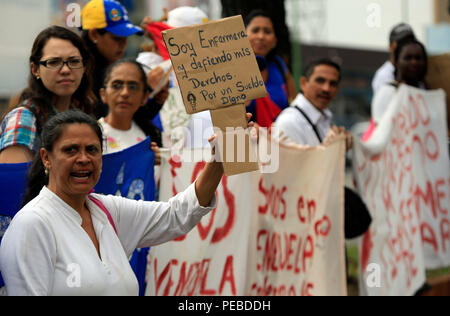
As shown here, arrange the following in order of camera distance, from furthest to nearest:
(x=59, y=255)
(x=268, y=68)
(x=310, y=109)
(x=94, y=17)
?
(x=268, y=68) < (x=310, y=109) < (x=94, y=17) < (x=59, y=255)

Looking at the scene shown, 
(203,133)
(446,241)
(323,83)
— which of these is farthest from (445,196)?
(203,133)

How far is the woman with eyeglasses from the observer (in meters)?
4.17

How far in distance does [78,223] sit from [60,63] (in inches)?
54.2

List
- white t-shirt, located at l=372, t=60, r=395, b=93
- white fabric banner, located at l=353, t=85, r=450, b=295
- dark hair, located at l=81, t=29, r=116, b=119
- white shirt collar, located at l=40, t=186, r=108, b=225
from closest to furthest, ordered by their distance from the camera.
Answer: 1. white shirt collar, located at l=40, t=186, r=108, b=225
2. dark hair, located at l=81, t=29, r=116, b=119
3. white fabric banner, located at l=353, t=85, r=450, b=295
4. white t-shirt, located at l=372, t=60, r=395, b=93

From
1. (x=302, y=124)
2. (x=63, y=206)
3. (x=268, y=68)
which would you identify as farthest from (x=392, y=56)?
(x=63, y=206)

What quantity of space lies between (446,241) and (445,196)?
0.43 meters

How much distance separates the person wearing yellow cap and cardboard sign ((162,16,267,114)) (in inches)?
76.0

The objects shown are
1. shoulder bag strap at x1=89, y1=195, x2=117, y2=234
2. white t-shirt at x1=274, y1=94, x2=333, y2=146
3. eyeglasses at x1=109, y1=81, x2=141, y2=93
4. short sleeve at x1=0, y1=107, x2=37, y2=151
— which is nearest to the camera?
shoulder bag strap at x1=89, y1=195, x2=117, y2=234

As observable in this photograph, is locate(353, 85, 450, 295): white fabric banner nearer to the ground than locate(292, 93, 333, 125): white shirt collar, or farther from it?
nearer to the ground

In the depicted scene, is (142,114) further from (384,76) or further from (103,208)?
(384,76)

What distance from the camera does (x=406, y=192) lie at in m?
7.06

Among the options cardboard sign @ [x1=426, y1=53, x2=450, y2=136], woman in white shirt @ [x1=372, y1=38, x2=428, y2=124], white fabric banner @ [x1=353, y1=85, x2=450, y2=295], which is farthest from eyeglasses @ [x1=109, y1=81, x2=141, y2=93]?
cardboard sign @ [x1=426, y1=53, x2=450, y2=136]

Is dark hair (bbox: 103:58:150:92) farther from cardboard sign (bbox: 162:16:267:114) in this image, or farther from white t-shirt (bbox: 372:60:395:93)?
white t-shirt (bbox: 372:60:395:93)

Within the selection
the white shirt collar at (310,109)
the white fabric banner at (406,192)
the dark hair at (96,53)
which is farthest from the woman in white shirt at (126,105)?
the white fabric banner at (406,192)
